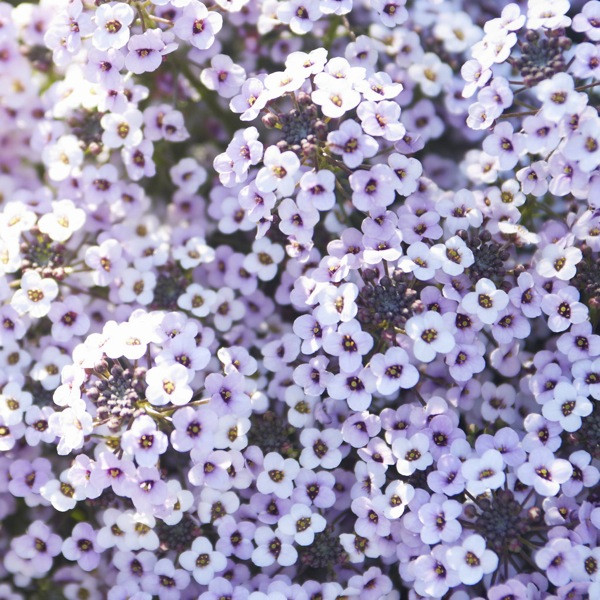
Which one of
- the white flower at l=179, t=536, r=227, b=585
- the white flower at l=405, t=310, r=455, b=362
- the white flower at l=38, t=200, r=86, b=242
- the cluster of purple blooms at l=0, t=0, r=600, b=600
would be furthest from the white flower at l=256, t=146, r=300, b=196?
the white flower at l=179, t=536, r=227, b=585

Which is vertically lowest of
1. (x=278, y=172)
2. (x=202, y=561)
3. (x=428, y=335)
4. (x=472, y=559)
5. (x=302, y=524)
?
(x=202, y=561)

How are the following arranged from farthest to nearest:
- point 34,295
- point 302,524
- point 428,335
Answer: point 34,295, point 302,524, point 428,335

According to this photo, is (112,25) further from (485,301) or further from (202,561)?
(202,561)

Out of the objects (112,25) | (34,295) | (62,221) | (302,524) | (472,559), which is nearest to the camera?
(472,559)

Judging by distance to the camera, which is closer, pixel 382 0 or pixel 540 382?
pixel 540 382

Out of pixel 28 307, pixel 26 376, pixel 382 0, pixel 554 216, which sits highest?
pixel 382 0

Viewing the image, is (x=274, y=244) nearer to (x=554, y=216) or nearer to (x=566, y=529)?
(x=554, y=216)

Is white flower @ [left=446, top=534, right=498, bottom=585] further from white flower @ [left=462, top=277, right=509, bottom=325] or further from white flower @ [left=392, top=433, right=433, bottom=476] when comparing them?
Result: white flower @ [left=462, top=277, right=509, bottom=325]

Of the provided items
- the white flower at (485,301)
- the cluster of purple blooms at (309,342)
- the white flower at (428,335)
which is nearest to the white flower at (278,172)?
the cluster of purple blooms at (309,342)

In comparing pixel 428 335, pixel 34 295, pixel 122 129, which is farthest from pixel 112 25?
pixel 428 335

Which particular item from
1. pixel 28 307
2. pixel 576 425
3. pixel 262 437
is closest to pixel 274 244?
pixel 262 437
